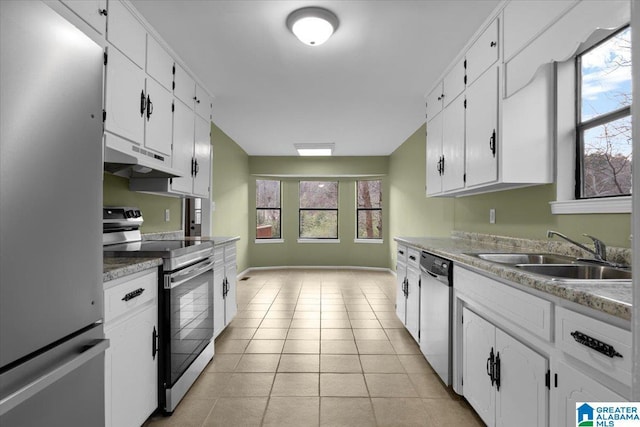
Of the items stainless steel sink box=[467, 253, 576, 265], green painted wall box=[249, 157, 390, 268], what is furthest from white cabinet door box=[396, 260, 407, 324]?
green painted wall box=[249, 157, 390, 268]

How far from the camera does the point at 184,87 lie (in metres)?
2.97

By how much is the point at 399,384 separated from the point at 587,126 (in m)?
2.08

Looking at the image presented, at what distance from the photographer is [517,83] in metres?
1.98

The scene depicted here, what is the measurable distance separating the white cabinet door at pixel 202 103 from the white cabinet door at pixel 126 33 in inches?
39.0

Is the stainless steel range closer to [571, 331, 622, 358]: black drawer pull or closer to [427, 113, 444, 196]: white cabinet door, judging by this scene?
[571, 331, 622, 358]: black drawer pull

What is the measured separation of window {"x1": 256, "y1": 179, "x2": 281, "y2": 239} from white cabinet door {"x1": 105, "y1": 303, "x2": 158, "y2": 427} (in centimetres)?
Answer: 548

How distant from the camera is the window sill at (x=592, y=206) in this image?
1.66 metres

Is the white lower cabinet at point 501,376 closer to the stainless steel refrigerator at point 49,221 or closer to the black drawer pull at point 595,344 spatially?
the black drawer pull at point 595,344

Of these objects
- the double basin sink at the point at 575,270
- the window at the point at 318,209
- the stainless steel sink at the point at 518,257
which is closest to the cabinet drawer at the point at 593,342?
the double basin sink at the point at 575,270

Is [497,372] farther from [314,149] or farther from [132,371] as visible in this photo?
[314,149]

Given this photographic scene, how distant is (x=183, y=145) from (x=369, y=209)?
5.09m

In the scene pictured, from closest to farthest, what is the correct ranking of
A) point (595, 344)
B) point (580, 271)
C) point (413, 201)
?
point (595, 344) → point (580, 271) → point (413, 201)

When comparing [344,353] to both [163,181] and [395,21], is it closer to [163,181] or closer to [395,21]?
[163,181]

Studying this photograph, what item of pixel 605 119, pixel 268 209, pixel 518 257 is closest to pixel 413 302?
pixel 518 257
